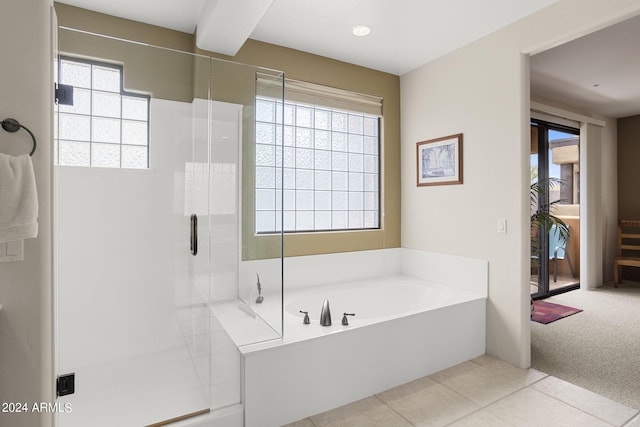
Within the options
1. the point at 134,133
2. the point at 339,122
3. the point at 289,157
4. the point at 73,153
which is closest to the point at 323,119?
the point at 339,122

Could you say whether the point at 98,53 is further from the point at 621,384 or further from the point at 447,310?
the point at 621,384

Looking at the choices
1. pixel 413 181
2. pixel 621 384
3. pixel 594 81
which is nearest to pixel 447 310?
pixel 621 384

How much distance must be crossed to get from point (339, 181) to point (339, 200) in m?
0.20

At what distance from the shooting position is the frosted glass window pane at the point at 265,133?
7.12 ft

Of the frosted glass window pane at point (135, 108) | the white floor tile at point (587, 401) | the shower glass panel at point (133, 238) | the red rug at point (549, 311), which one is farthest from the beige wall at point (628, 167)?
the frosted glass window pane at point (135, 108)

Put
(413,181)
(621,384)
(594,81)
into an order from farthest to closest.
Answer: (594,81)
(413,181)
(621,384)

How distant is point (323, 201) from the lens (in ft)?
11.4

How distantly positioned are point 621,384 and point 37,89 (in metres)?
3.70

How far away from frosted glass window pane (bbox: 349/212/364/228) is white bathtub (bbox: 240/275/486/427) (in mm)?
693

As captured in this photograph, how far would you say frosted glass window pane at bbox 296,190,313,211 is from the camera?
10.9 ft

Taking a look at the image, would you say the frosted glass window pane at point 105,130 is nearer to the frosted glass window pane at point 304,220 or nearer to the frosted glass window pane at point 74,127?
the frosted glass window pane at point 74,127

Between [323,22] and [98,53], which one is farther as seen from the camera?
[323,22]

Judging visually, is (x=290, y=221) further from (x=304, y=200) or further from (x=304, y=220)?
(x=304, y=200)

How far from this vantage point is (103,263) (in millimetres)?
2338
